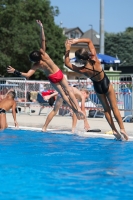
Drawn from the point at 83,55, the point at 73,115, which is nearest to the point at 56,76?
the point at 83,55

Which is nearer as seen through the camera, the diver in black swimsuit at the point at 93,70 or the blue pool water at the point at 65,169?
the blue pool water at the point at 65,169

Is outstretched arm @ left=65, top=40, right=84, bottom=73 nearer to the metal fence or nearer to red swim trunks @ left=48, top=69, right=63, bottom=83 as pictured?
red swim trunks @ left=48, top=69, right=63, bottom=83

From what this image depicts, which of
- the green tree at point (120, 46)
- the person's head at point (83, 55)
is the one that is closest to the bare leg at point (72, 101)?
the person's head at point (83, 55)

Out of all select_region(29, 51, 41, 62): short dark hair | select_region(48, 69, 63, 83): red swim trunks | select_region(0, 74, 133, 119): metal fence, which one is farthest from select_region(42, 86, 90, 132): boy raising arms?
select_region(0, 74, 133, 119): metal fence

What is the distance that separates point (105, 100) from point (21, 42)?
2972 cm

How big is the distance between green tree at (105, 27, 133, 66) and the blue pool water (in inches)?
2954

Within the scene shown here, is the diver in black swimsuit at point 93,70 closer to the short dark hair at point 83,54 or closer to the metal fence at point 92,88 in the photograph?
the short dark hair at point 83,54

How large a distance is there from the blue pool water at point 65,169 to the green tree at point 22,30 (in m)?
27.7

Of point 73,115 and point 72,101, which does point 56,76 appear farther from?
point 73,115

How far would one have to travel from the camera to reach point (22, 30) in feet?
126

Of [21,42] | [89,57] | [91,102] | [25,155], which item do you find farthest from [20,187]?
[21,42]

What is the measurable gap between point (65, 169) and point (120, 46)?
79.0 metres

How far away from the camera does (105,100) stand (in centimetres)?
960

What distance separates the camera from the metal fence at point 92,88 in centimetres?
1450
